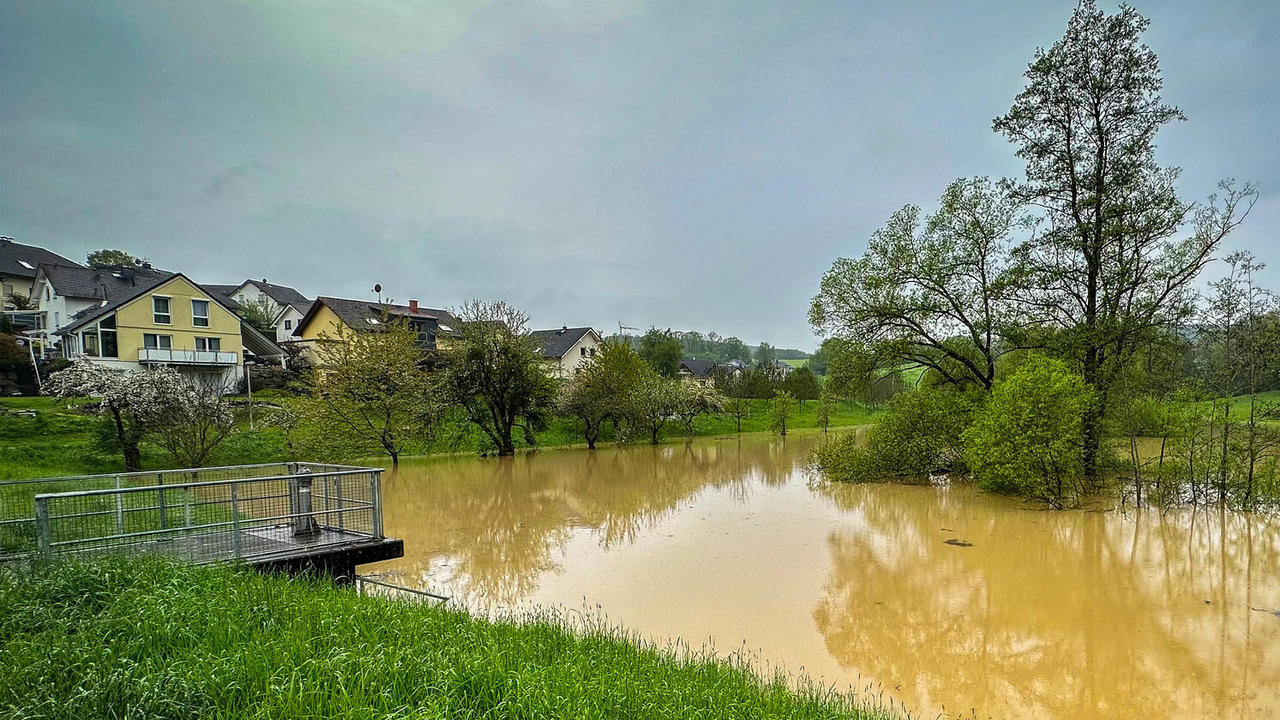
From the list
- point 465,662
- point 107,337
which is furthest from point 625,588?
point 107,337

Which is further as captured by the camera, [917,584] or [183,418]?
[183,418]

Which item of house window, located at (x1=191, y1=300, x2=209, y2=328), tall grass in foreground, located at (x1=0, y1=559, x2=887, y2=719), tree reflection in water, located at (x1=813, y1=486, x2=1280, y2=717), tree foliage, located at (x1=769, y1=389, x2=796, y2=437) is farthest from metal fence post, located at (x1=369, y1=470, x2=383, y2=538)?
tree foliage, located at (x1=769, y1=389, x2=796, y2=437)

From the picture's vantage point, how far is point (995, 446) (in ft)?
53.0

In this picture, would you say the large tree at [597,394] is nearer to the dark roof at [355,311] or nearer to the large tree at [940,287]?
the dark roof at [355,311]

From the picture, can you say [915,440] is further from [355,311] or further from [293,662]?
[355,311]

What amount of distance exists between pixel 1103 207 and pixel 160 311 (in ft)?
132

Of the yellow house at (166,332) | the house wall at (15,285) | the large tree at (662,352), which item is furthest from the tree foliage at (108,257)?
the large tree at (662,352)

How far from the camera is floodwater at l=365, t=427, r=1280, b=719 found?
6.55m

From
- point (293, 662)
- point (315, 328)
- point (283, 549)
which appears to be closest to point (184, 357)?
point (315, 328)

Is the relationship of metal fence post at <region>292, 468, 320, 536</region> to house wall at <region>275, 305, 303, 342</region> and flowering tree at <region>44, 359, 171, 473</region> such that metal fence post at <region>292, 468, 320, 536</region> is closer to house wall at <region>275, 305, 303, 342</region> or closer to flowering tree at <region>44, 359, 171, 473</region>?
flowering tree at <region>44, 359, 171, 473</region>

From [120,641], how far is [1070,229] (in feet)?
70.6

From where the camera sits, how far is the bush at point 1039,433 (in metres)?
15.3

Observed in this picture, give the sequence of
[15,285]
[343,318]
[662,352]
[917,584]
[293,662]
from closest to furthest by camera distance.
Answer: [293,662] < [917,584] < [343,318] < [15,285] < [662,352]

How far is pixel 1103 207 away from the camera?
17359 millimetres
